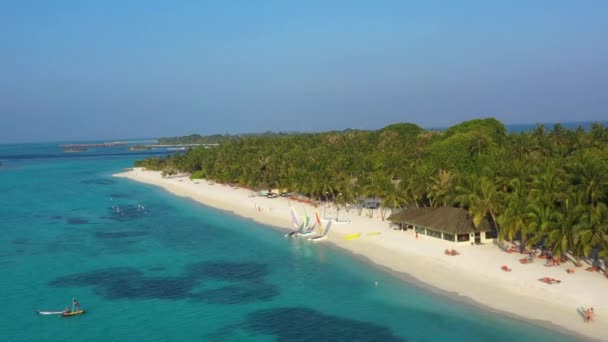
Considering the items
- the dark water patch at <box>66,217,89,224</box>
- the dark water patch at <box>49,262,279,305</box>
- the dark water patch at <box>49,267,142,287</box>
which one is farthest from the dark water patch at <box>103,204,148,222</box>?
the dark water patch at <box>49,262,279,305</box>

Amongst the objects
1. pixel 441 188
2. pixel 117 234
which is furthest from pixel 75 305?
pixel 441 188

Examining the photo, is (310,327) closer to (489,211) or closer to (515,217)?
(515,217)

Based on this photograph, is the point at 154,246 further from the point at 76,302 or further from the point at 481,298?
the point at 481,298

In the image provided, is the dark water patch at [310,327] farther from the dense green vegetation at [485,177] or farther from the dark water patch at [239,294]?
the dense green vegetation at [485,177]

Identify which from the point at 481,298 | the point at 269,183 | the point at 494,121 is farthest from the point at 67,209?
the point at 494,121

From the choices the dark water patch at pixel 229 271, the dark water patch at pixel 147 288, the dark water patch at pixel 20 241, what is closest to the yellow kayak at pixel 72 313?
the dark water patch at pixel 147 288

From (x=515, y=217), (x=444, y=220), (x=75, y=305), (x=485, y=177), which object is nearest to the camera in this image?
(x=75, y=305)
